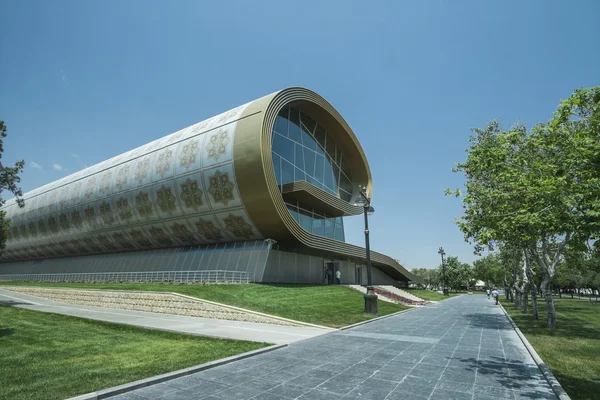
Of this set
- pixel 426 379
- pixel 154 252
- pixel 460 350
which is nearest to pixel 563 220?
pixel 460 350

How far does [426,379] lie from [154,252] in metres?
39.3

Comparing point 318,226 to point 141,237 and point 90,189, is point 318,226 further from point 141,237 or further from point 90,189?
point 90,189

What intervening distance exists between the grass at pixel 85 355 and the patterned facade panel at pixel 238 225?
1674 centimetres

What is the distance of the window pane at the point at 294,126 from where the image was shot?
3669 cm

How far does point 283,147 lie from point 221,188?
25.5 feet

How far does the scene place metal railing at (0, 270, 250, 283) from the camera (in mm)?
30400

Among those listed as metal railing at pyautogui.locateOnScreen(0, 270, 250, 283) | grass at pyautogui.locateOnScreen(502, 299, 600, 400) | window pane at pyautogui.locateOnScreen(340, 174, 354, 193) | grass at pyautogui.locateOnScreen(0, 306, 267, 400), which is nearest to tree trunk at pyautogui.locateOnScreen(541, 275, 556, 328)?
grass at pyautogui.locateOnScreen(502, 299, 600, 400)

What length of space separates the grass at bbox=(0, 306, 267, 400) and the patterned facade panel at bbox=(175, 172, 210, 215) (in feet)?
60.4

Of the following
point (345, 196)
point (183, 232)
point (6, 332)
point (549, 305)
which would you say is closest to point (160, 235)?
point (183, 232)

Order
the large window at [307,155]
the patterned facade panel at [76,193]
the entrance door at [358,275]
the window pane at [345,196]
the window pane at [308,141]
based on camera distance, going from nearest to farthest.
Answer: the large window at [307,155] → the window pane at [308,141] → the patterned facade panel at [76,193] → the window pane at [345,196] → the entrance door at [358,275]

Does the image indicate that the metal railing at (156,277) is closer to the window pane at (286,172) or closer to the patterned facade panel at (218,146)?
the window pane at (286,172)

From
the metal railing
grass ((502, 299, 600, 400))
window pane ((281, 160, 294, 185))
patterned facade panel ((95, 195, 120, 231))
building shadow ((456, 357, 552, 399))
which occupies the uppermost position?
window pane ((281, 160, 294, 185))

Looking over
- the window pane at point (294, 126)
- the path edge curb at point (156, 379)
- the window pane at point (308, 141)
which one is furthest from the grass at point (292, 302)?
the window pane at point (308, 141)

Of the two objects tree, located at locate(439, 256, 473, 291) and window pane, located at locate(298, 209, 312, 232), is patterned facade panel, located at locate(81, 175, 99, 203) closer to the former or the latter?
window pane, located at locate(298, 209, 312, 232)
